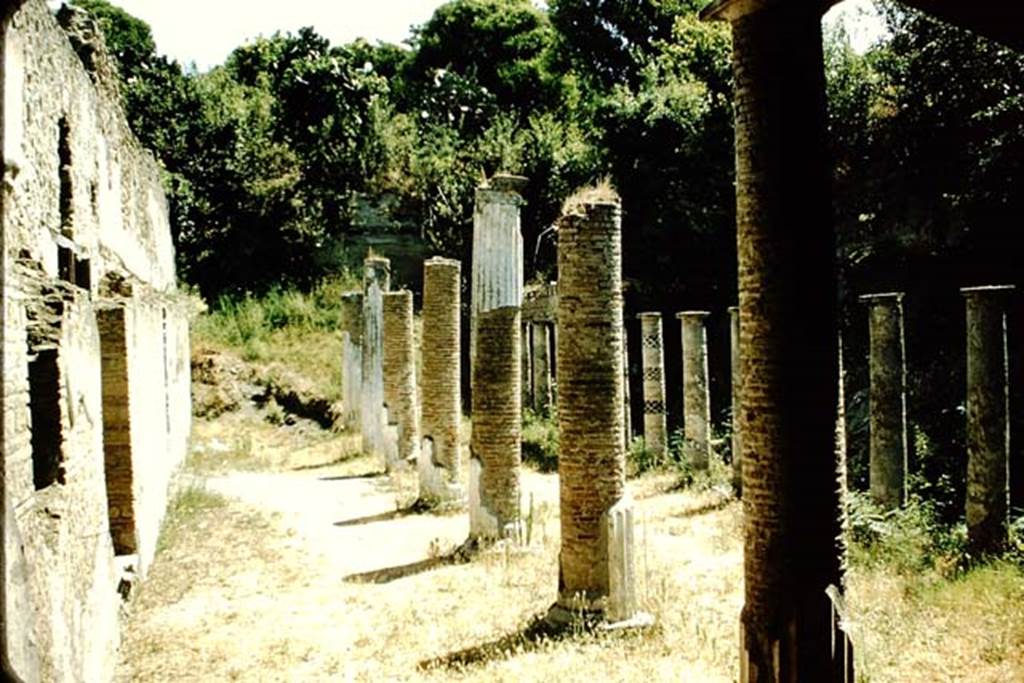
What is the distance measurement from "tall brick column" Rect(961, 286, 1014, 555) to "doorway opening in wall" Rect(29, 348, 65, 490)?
7.85 meters

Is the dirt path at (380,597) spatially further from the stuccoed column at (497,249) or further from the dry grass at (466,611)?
the stuccoed column at (497,249)

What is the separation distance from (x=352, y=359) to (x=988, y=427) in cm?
1418

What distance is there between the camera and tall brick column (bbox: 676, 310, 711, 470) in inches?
531

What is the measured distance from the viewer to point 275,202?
89.3ft

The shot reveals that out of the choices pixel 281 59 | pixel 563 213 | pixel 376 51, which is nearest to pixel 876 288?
pixel 563 213

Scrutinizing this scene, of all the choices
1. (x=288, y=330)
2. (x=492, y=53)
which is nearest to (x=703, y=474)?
(x=288, y=330)

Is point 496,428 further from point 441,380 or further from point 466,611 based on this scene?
point 441,380

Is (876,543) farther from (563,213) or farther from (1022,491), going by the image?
(563,213)

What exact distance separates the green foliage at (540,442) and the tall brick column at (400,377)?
7.42ft

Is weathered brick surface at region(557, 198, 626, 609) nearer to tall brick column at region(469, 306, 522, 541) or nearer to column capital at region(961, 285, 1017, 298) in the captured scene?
tall brick column at region(469, 306, 522, 541)

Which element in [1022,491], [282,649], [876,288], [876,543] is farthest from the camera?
[876,288]

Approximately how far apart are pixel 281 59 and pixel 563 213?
1143 inches

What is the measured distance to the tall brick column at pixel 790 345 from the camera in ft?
12.8

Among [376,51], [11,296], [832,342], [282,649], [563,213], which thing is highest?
[376,51]
